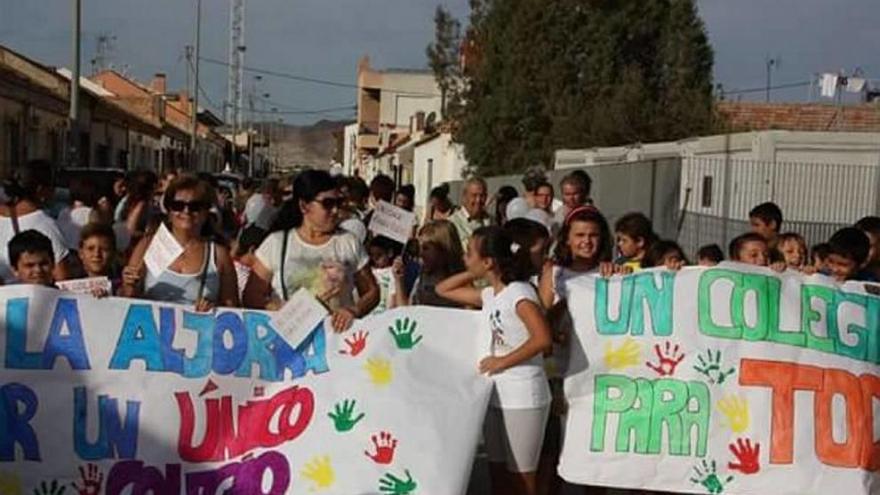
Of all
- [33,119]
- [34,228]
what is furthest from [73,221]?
[33,119]

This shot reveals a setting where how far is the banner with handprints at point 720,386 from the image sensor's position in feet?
19.9

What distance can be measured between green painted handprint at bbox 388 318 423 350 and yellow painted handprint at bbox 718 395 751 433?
4.95 ft

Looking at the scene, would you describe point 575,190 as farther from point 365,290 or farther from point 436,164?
point 436,164

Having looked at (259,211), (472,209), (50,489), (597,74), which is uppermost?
(597,74)

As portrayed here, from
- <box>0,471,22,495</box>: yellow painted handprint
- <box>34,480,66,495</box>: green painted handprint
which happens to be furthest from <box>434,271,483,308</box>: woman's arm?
<box>0,471,22,495</box>: yellow painted handprint

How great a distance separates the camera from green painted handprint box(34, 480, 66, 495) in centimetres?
542

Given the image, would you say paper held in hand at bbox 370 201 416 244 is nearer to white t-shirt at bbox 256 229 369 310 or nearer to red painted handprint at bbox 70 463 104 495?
white t-shirt at bbox 256 229 369 310

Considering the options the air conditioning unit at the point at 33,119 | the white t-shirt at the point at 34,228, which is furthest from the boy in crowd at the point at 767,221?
the air conditioning unit at the point at 33,119

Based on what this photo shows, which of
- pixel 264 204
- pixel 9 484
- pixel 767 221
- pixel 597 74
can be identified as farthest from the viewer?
pixel 597 74

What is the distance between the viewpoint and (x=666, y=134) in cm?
3114

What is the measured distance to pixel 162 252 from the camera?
5.80 metres

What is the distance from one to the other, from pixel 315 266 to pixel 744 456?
87.4 inches

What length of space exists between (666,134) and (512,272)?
26.1 m

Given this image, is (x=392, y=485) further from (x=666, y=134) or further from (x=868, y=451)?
(x=666, y=134)
